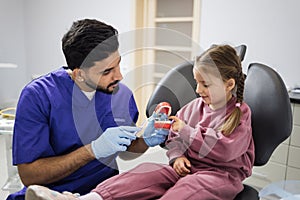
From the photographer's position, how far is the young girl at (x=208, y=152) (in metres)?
0.92

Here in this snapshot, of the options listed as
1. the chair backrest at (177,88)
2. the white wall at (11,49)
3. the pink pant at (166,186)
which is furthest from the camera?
the white wall at (11,49)

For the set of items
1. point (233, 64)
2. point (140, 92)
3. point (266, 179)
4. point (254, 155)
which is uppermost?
point (233, 64)

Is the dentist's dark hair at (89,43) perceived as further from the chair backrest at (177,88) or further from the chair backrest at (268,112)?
the chair backrest at (268,112)

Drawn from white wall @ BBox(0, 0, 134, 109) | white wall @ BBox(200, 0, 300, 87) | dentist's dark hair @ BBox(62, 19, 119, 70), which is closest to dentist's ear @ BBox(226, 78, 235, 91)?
dentist's dark hair @ BBox(62, 19, 119, 70)

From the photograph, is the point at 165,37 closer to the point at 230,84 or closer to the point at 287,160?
the point at 230,84

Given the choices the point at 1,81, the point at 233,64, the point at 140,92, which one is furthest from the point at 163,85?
the point at 1,81

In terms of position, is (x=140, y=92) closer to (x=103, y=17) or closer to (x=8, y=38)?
(x=103, y=17)

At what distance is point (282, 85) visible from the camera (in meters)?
1.00

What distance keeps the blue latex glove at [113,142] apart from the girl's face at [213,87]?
0.31 meters

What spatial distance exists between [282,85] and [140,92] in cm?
54

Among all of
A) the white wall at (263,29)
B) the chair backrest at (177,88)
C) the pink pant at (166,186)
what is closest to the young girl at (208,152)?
the pink pant at (166,186)

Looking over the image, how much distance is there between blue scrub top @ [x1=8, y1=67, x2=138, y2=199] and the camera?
0.95m

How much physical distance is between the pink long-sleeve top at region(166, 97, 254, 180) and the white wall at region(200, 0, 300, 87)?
117cm

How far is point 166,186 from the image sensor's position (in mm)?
1018
